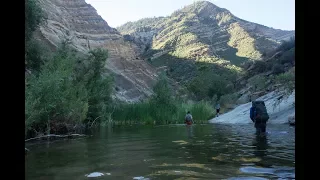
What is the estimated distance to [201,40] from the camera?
306 ft

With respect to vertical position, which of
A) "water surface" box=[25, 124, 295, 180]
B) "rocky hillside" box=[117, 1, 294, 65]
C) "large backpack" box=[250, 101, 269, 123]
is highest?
"rocky hillside" box=[117, 1, 294, 65]

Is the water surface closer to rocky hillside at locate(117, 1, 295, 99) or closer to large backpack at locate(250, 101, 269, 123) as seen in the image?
large backpack at locate(250, 101, 269, 123)

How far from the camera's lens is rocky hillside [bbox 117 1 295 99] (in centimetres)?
7525

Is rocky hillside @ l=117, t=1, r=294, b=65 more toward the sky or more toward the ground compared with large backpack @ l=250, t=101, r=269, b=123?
more toward the sky

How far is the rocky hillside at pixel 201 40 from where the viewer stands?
247ft

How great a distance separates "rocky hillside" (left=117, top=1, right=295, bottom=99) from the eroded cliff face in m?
10.2

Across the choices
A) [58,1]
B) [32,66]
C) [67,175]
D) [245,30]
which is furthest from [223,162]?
[245,30]

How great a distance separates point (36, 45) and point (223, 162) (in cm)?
1526

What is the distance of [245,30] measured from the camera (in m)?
98.6

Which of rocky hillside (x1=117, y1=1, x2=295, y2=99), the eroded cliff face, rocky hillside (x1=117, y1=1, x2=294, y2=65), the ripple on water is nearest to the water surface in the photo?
the ripple on water

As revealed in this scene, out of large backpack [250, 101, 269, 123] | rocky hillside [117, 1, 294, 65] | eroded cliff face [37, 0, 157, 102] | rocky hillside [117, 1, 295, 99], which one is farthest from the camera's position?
rocky hillside [117, 1, 294, 65]

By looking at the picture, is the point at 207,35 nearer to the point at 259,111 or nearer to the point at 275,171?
the point at 259,111

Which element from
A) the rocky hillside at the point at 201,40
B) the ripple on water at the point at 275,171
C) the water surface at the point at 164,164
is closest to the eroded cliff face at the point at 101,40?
the rocky hillside at the point at 201,40
